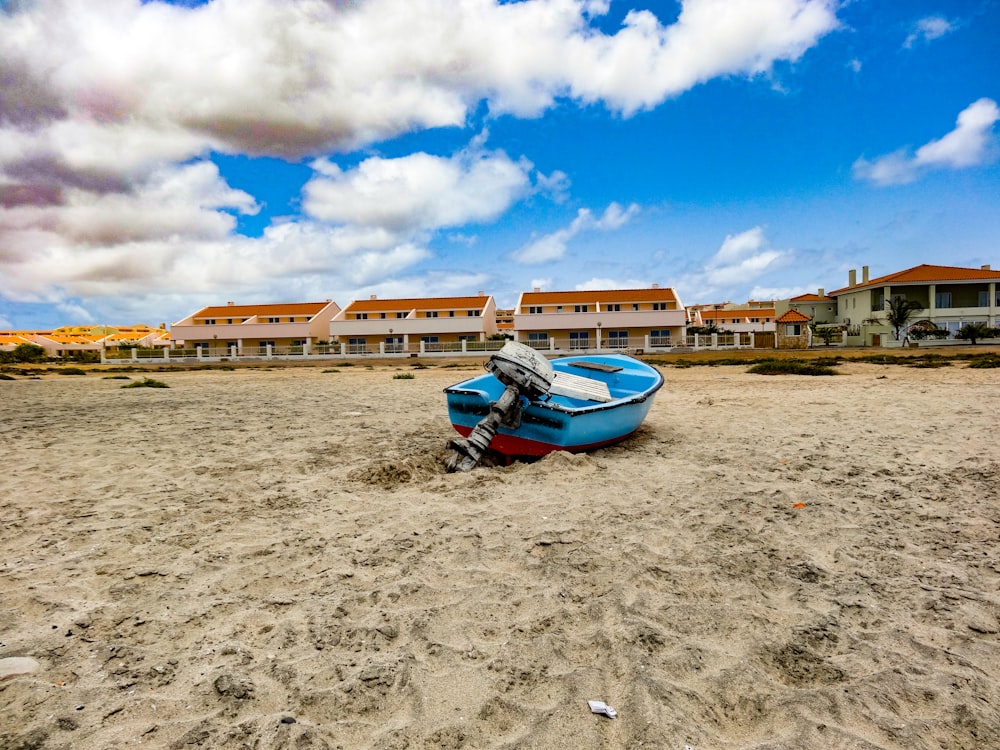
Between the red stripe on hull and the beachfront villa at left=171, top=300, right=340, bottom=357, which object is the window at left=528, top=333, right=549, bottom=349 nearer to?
the beachfront villa at left=171, top=300, right=340, bottom=357

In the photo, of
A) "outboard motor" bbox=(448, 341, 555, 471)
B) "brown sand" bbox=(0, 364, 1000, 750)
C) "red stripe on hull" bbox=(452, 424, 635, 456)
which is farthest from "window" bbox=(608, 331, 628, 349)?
"outboard motor" bbox=(448, 341, 555, 471)

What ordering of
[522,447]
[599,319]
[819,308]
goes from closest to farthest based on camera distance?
→ [522,447] < [599,319] < [819,308]

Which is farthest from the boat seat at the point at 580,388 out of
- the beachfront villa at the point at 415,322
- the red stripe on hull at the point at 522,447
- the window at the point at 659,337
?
the beachfront villa at the point at 415,322

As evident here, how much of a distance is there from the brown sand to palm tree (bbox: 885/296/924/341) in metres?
39.9

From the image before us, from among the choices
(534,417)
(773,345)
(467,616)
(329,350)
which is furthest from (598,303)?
(467,616)

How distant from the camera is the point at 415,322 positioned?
5072 cm

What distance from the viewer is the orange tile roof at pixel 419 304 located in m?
54.0

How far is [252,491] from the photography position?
5621mm

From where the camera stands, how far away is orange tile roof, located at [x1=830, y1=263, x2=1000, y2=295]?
4269cm

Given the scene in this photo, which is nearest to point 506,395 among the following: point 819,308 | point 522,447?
point 522,447

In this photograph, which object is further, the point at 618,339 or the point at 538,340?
the point at 538,340

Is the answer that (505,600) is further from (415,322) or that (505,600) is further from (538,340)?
(415,322)

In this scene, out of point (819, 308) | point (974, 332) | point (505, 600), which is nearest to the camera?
point (505, 600)

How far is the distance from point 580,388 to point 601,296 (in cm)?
4329
